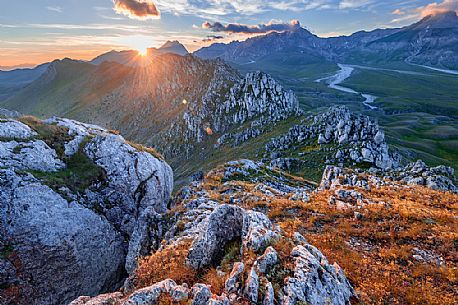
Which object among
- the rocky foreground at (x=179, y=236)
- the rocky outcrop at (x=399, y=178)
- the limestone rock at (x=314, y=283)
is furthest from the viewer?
the rocky outcrop at (x=399, y=178)

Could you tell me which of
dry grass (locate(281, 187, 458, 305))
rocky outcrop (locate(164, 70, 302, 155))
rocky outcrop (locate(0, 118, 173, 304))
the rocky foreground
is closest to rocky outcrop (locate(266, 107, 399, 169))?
rocky outcrop (locate(164, 70, 302, 155))

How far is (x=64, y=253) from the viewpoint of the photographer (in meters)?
18.1

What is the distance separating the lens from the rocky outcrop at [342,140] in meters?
67.9

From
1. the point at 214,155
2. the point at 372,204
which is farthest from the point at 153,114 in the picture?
the point at 372,204

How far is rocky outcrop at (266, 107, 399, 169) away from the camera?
6788cm

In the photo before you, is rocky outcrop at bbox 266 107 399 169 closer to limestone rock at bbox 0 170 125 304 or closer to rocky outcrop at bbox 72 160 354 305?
limestone rock at bbox 0 170 125 304

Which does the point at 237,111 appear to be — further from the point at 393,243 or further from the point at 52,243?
the point at 393,243

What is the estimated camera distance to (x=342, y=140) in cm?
7738

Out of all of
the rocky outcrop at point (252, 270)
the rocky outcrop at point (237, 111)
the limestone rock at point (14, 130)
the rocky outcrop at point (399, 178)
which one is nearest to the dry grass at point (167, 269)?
the rocky outcrop at point (252, 270)

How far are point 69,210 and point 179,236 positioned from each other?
355 inches

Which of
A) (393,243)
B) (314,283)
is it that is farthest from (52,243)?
(393,243)

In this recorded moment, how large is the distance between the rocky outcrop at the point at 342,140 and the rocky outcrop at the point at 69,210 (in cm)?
5688

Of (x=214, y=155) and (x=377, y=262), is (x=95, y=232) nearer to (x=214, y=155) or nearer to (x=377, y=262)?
(x=377, y=262)

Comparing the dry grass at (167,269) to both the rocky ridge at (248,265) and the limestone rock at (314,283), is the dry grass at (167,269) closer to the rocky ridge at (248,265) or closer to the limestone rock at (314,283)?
the rocky ridge at (248,265)
